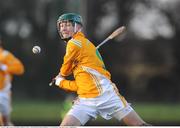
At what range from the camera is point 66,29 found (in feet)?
30.0

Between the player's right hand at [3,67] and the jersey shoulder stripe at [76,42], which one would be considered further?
the player's right hand at [3,67]

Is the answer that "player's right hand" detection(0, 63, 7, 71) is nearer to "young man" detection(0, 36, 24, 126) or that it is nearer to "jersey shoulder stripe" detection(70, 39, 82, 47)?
"young man" detection(0, 36, 24, 126)

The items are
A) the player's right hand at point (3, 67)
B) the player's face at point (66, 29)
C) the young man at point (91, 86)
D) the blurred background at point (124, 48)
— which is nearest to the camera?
the young man at point (91, 86)

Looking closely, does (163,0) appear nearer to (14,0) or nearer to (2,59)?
(14,0)

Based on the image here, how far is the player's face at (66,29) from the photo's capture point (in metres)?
9.12

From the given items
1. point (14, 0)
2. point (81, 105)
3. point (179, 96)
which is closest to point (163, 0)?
point (179, 96)

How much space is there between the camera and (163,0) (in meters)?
39.3

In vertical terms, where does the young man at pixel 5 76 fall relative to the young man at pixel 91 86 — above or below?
below

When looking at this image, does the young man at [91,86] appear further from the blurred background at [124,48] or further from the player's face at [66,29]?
the blurred background at [124,48]

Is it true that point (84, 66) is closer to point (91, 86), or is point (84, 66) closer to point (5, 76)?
point (91, 86)

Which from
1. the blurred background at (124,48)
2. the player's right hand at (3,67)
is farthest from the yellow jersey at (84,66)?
the blurred background at (124,48)

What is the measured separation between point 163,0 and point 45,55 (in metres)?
6.30

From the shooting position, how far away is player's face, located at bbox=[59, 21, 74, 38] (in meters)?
9.12

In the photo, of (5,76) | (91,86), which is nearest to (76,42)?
(91,86)
